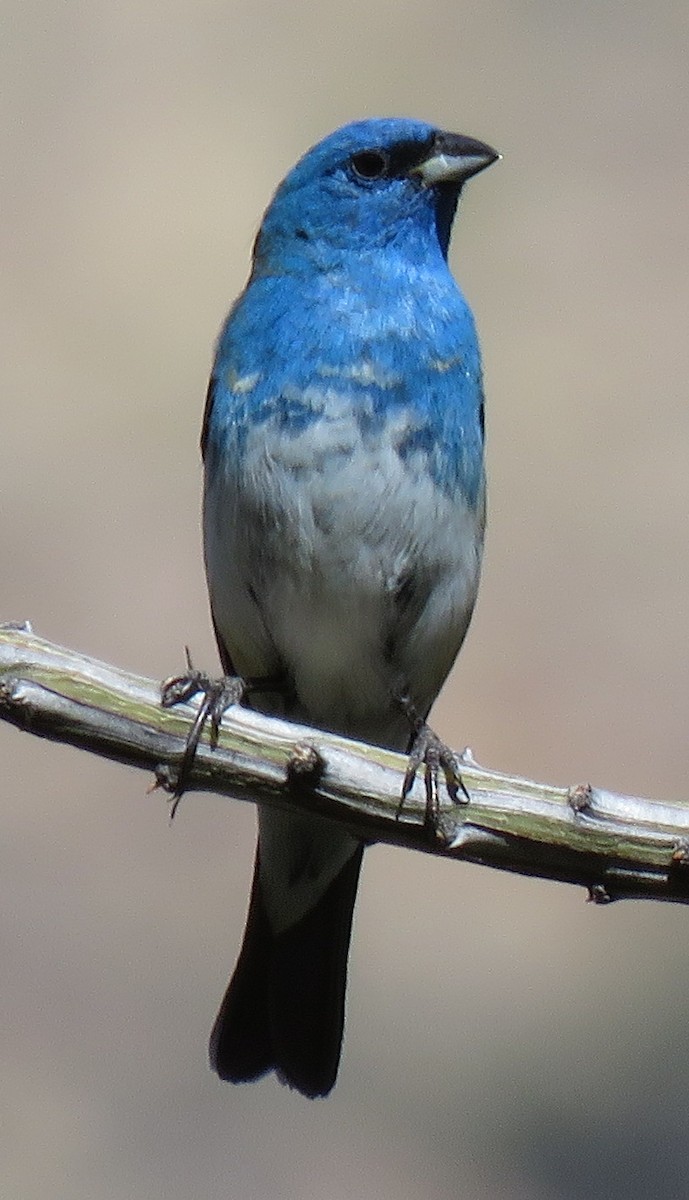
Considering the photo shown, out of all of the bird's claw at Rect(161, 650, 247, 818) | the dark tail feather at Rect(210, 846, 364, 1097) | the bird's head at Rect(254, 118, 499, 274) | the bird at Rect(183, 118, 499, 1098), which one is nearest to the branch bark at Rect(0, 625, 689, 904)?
the bird's claw at Rect(161, 650, 247, 818)

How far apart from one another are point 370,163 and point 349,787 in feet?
6.03

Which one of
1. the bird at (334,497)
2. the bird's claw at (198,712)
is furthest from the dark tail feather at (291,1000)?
the bird's claw at (198,712)

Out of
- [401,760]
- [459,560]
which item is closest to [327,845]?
[459,560]

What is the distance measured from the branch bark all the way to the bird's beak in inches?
66.3

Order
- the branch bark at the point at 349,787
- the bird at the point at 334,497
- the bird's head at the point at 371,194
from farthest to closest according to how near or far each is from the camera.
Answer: the bird's head at the point at 371,194 → the bird at the point at 334,497 → the branch bark at the point at 349,787

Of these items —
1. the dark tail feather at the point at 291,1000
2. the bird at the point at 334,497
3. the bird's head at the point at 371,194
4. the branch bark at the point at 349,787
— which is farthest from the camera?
the dark tail feather at the point at 291,1000

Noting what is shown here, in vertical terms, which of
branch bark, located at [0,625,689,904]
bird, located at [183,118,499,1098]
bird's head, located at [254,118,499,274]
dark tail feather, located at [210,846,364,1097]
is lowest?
dark tail feather, located at [210,846,364,1097]

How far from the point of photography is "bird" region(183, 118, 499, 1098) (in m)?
3.33

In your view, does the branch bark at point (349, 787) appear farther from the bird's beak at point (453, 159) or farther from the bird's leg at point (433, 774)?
the bird's beak at point (453, 159)

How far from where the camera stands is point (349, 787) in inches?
98.1

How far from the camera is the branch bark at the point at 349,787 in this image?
2.38 metres

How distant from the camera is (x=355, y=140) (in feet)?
12.5

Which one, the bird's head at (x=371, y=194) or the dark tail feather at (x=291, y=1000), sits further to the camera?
the dark tail feather at (x=291, y=1000)

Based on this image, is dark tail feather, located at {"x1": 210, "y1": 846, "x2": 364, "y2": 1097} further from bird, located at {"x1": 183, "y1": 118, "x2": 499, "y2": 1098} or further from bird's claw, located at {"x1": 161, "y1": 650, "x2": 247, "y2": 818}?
bird's claw, located at {"x1": 161, "y1": 650, "x2": 247, "y2": 818}
